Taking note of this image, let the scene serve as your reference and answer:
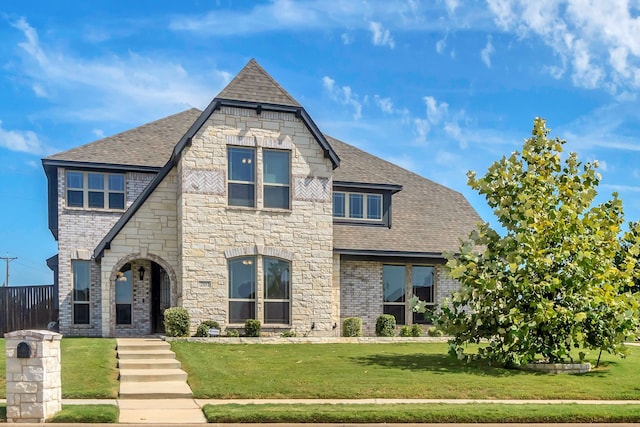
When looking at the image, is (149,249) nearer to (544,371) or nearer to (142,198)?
(142,198)

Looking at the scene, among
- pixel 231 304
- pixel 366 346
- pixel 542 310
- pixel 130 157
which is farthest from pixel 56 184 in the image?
pixel 542 310

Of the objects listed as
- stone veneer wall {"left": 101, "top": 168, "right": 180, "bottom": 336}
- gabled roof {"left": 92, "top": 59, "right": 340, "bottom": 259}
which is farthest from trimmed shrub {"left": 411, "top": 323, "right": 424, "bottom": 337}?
stone veneer wall {"left": 101, "top": 168, "right": 180, "bottom": 336}

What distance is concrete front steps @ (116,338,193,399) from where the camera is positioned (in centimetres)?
1243

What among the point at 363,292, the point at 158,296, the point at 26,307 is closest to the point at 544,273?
the point at 363,292

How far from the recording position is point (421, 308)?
634 inches

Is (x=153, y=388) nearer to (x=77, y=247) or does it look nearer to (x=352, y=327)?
(x=352, y=327)

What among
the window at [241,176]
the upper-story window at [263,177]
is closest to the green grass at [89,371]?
the window at [241,176]

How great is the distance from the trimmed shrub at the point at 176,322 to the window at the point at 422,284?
9.46 m

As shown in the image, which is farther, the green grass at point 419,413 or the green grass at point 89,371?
the green grass at point 89,371

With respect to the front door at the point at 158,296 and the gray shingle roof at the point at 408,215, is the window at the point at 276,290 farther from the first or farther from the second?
the front door at the point at 158,296

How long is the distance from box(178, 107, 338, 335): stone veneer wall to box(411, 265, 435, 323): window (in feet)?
14.4

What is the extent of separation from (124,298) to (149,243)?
2884 mm

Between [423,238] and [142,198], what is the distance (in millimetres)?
10888

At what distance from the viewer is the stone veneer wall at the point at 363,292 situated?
24.5 m
